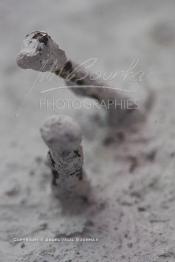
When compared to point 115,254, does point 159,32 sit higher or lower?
higher

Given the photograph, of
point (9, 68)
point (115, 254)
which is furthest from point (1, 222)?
point (9, 68)

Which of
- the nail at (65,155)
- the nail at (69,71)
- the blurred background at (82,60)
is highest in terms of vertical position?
the blurred background at (82,60)

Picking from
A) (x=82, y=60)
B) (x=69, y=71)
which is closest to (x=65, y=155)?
(x=69, y=71)

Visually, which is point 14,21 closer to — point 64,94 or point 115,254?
point 64,94

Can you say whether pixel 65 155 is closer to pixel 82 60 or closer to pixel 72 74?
pixel 72 74

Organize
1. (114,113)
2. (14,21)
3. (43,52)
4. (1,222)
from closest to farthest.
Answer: (43,52) → (1,222) → (114,113) → (14,21)

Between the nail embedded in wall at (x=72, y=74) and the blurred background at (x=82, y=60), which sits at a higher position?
the blurred background at (x=82, y=60)

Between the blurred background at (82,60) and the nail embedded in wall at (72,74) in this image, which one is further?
the blurred background at (82,60)
